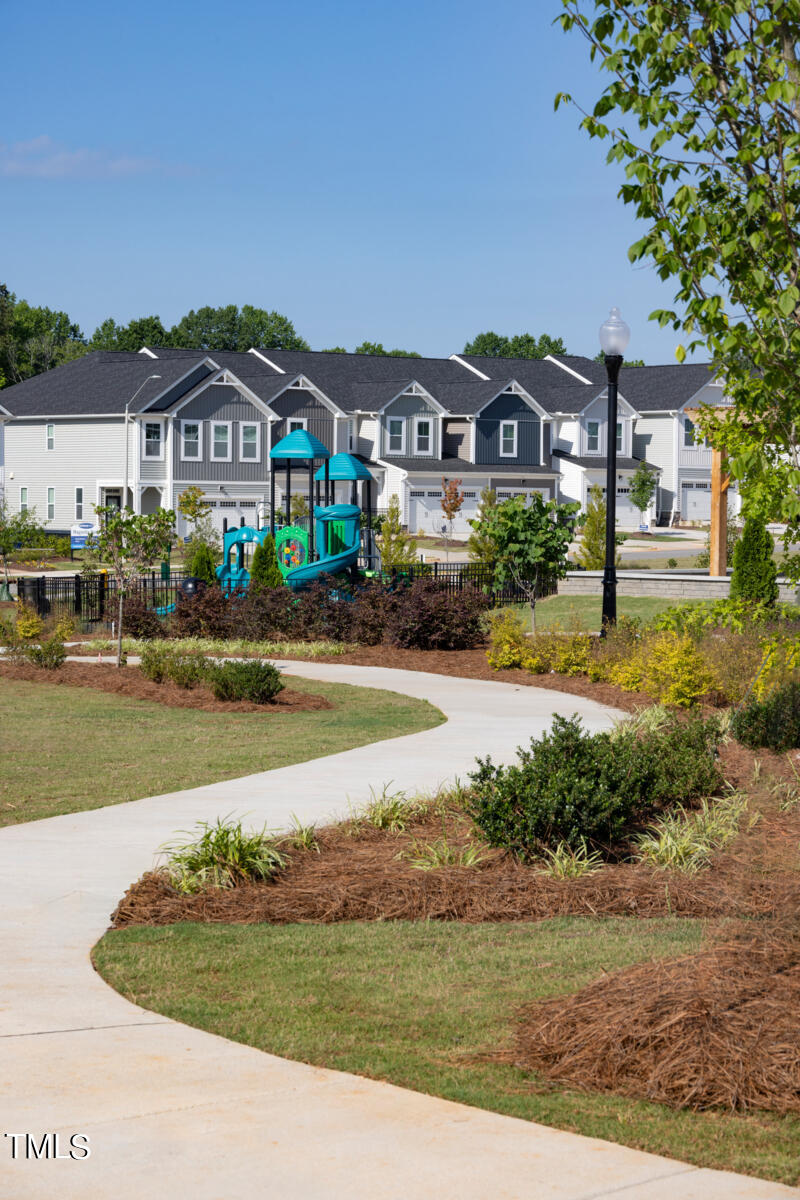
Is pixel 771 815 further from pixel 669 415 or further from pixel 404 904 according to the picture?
pixel 669 415

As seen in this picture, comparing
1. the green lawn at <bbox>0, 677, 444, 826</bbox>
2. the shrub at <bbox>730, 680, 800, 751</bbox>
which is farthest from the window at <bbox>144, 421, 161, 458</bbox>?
the shrub at <bbox>730, 680, 800, 751</bbox>

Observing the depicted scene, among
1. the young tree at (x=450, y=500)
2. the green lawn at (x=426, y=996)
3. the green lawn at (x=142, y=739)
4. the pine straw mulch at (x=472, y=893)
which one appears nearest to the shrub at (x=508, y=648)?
the green lawn at (x=142, y=739)

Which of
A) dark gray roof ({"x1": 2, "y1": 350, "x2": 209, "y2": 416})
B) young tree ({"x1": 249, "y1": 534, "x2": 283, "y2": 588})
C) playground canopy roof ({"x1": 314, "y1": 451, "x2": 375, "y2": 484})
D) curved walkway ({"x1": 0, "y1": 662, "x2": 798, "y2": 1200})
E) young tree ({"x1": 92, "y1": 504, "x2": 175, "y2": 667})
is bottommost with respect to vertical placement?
curved walkway ({"x1": 0, "y1": 662, "x2": 798, "y2": 1200})

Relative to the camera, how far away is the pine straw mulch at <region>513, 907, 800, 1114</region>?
15.0 ft

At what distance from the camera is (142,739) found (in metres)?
13.1

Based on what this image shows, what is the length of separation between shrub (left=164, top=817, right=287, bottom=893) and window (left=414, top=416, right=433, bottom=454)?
5743 centimetres

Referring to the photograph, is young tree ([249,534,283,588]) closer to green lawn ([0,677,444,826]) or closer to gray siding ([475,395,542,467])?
green lawn ([0,677,444,826])

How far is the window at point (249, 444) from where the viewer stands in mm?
59250

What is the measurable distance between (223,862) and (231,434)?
172 ft

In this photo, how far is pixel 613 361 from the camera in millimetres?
17969

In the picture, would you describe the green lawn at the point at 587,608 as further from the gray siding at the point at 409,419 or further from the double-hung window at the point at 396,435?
the double-hung window at the point at 396,435

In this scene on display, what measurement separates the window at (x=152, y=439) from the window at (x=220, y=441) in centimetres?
237

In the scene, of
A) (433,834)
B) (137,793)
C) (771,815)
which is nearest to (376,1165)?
(433,834)

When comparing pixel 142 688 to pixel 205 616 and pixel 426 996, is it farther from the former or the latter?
pixel 426 996
